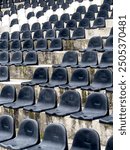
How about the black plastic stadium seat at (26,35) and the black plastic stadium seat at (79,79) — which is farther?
the black plastic stadium seat at (26,35)

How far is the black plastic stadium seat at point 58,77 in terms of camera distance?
6004 millimetres

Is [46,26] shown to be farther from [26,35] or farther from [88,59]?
[88,59]

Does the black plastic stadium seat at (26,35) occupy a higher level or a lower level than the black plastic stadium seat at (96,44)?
higher

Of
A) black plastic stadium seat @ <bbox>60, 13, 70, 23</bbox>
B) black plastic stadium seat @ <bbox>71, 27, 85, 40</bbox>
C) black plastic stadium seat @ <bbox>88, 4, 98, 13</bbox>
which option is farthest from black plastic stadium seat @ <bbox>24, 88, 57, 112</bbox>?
black plastic stadium seat @ <bbox>88, 4, 98, 13</bbox>

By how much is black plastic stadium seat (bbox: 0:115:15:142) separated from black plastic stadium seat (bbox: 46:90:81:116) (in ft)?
1.94

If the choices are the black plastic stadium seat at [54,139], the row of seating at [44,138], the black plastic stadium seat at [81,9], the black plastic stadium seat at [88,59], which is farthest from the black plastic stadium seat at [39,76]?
the black plastic stadium seat at [81,9]

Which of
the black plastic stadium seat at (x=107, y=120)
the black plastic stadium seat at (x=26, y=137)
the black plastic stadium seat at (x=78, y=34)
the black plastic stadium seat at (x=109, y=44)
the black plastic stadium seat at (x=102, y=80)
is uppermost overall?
the black plastic stadium seat at (x=78, y=34)

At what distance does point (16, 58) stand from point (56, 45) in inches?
35.6

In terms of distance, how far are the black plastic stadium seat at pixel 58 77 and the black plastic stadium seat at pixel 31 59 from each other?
1208mm

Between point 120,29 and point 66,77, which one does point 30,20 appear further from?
point 120,29

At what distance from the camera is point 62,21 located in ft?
31.7

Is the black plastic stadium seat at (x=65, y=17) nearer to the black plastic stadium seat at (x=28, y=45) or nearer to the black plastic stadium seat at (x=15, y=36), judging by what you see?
the black plastic stadium seat at (x=15, y=36)

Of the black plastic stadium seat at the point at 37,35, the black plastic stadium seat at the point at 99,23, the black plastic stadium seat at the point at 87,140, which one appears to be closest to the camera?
the black plastic stadium seat at the point at 87,140

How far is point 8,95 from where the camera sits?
19.2 ft
